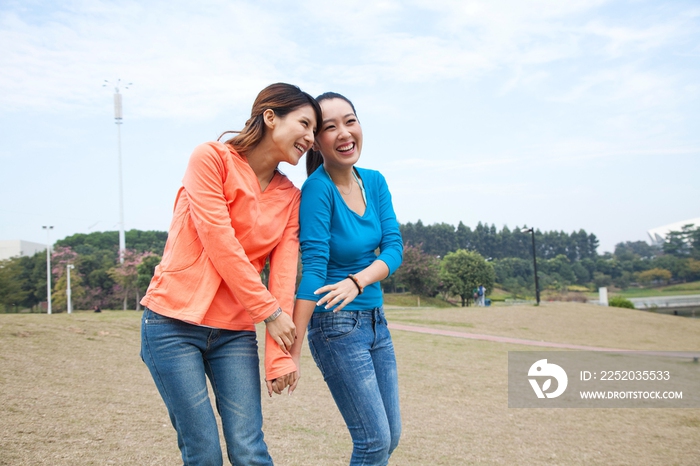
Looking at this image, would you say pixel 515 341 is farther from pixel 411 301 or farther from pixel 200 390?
pixel 411 301

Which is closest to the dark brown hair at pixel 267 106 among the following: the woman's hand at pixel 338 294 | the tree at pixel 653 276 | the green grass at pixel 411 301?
the woman's hand at pixel 338 294

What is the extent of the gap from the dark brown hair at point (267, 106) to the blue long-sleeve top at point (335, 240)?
0.33 metres

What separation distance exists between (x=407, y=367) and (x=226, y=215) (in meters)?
8.63

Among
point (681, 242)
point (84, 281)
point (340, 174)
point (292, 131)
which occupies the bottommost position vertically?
point (84, 281)

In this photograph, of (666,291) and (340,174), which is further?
(666,291)

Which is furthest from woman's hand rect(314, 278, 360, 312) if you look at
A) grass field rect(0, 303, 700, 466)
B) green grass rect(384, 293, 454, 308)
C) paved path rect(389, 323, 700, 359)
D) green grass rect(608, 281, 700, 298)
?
green grass rect(608, 281, 700, 298)

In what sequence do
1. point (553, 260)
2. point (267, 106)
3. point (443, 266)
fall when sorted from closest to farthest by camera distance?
point (267, 106) → point (443, 266) → point (553, 260)

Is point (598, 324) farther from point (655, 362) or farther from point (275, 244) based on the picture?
point (275, 244)

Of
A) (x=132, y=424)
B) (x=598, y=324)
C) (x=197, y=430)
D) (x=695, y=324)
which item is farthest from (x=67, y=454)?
(x=695, y=324)

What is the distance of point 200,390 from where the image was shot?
2084mm

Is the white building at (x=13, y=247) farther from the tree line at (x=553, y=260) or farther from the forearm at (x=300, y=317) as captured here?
the forearm at (x=300, y=317)

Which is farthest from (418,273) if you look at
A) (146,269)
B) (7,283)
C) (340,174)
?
(340,174)

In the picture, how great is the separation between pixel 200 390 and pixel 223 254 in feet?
1.71

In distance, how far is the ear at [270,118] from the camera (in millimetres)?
2281
